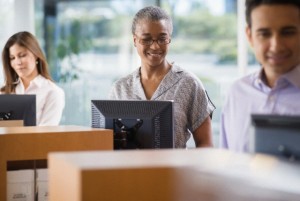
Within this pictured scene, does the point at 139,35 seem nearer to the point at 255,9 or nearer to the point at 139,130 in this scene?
the point at 139,130

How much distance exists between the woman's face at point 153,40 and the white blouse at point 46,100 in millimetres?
1549

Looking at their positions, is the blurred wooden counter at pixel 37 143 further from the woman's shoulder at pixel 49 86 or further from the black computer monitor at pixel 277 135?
the woman's shoulder at pixel 49 86

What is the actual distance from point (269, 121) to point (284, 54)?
634mm

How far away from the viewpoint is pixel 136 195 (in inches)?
52.7

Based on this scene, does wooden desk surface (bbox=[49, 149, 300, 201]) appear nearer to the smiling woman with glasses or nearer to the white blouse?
the smiling woman with glasses

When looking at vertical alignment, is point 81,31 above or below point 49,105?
above

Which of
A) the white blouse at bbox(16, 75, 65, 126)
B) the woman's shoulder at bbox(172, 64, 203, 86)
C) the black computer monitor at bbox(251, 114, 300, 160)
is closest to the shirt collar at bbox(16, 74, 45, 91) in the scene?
the white blouse at bbox(16, 75, 65, 126)

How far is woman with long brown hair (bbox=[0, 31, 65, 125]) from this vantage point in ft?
15.0

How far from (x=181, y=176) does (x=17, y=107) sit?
6.45ft

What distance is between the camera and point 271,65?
206cm

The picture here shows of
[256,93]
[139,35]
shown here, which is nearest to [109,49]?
[139,35]

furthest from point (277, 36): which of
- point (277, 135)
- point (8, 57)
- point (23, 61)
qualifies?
point (8, 57)

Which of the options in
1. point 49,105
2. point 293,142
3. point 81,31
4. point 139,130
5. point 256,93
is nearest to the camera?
point 293,142

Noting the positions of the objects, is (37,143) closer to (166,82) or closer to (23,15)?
(166,82)
